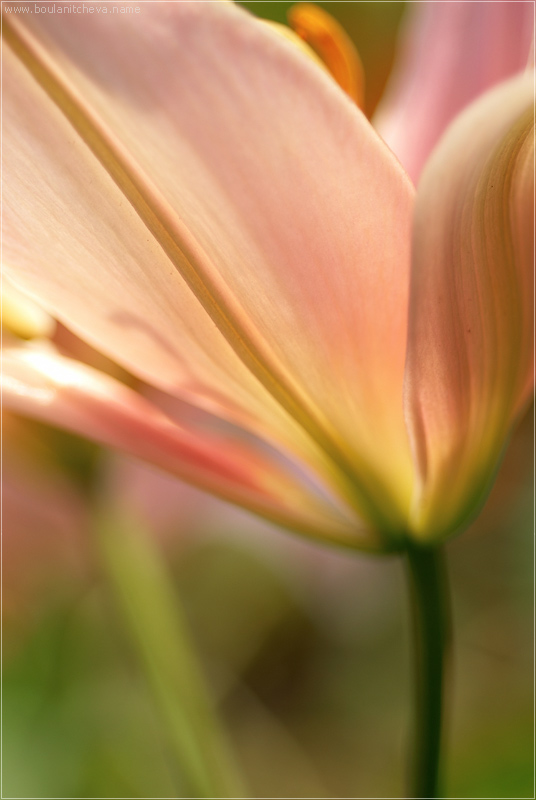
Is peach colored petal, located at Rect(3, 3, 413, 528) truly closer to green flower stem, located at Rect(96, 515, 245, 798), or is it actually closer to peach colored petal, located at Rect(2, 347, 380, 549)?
peach colored petal, located at Rect(2, 347, 380, 549)

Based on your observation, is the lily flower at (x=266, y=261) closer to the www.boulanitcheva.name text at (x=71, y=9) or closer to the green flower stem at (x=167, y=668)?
the www.boulanitcheva.name text at (x=71, y=9)

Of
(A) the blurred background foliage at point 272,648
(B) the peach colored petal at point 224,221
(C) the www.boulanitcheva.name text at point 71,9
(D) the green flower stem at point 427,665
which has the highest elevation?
(C) the www.boulanitcheva.name text at point 71,9

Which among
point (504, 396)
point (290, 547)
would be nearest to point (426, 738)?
point (504, 396)

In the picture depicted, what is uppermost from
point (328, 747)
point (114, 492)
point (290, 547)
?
point (114, 492)

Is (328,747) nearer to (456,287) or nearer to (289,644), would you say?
(289,644)

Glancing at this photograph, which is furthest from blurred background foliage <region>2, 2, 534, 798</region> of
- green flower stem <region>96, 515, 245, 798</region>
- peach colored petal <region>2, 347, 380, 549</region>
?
peach colored petal <region>2, 347, 380, 549</region>

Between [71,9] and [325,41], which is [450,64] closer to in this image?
[325,41]

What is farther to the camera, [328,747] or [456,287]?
[328,747]

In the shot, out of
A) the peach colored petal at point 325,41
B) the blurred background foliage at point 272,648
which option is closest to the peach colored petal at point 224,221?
the peach colored petal at point 325,41
